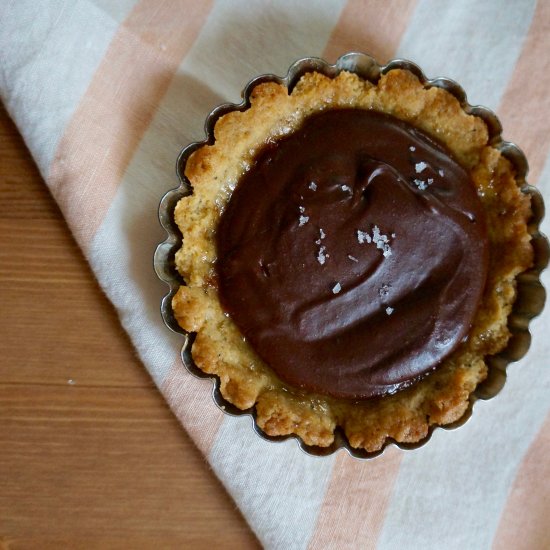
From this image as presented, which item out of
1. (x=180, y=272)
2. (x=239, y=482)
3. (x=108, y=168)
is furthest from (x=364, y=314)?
(x=108, y=168)

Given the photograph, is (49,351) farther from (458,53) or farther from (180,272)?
(458,53)

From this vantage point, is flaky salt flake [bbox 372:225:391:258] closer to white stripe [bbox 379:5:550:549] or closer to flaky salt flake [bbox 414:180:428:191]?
flaky salt flake [bbox 414:180:428:191]

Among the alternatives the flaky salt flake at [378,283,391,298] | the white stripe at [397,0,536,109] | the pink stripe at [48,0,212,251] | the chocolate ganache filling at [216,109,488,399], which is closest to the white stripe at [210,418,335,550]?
the chocolate ganache filling at [216,109,488,399]

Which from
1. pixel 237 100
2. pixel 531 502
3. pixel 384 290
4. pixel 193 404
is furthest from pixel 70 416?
pixel 531 502

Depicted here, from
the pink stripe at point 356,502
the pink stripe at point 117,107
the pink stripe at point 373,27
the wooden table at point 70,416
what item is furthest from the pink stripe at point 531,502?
the pink stripe at point 117,107

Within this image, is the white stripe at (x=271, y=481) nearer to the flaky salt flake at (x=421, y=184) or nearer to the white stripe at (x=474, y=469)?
the white stripe at (x=474, y=469)

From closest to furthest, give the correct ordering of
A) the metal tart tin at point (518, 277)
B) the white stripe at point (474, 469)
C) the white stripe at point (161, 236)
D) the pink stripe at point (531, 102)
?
the metal tart tin at point (518, 277)
the white stripe at point (161, 236)
the white stripe at point (474, 469)
the pink stripe at point (531, 102)
